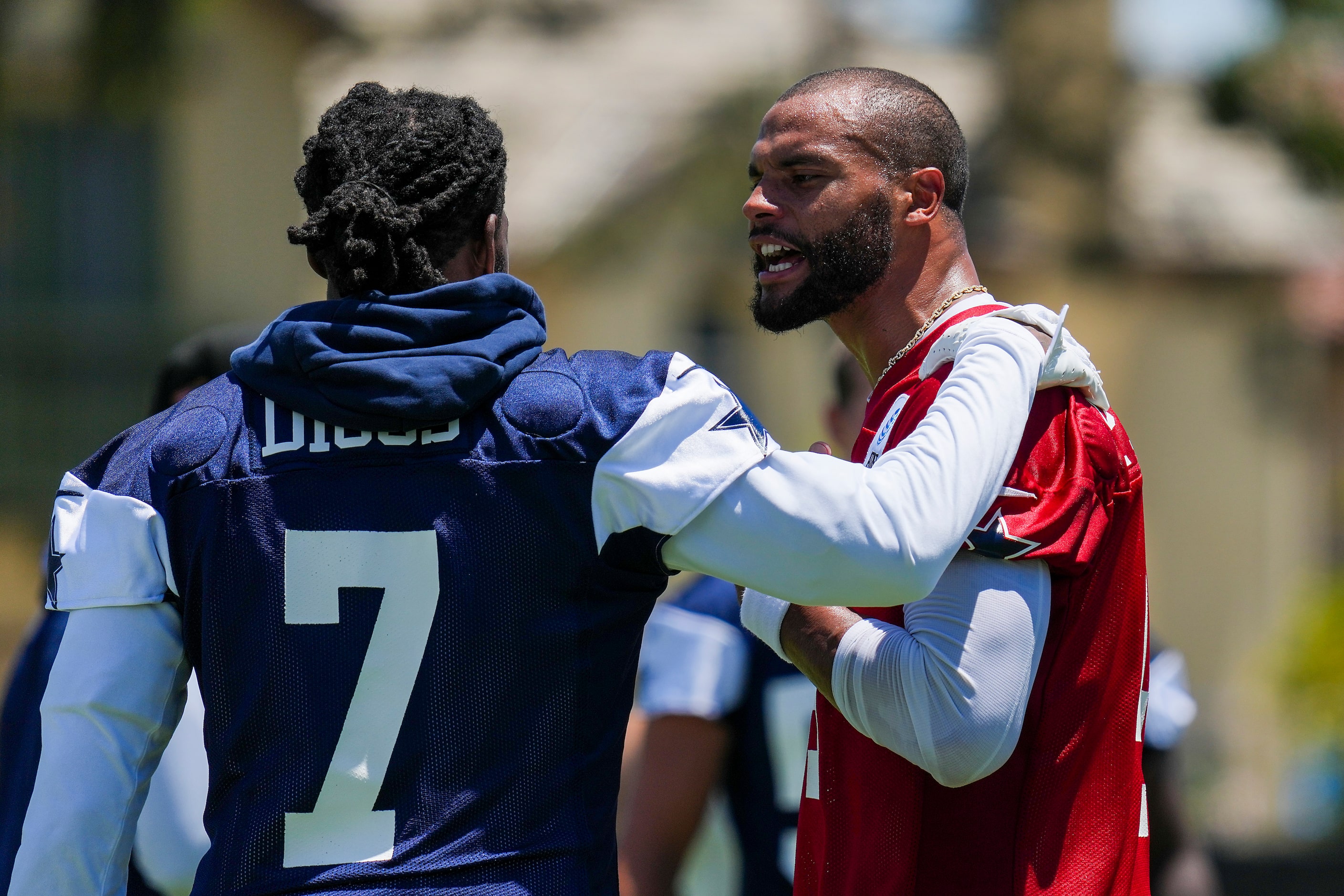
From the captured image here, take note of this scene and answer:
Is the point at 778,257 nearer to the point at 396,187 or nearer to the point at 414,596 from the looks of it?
the point at 396,187

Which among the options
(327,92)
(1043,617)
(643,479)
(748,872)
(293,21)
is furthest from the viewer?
(327,92)

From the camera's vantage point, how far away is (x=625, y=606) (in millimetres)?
2139

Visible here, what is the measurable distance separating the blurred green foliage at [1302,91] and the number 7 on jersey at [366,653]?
1122 centimetres

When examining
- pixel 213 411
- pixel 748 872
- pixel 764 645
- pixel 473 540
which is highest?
pixel 213 411

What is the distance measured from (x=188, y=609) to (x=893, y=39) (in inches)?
697

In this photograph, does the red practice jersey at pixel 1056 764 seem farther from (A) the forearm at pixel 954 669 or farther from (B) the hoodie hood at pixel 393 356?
(B) the hoodie hood at pixel 393 356

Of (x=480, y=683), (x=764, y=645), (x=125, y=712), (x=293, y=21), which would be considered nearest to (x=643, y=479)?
(x=480, y=683)

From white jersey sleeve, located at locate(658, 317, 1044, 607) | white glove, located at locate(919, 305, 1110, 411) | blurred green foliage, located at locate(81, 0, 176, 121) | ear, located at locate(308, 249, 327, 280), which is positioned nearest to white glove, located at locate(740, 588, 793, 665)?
white jersey sleeve, located at locate(658, 317, 1044, 607)

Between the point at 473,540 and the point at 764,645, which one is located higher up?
the point at 473,540

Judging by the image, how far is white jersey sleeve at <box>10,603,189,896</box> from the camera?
209 cm

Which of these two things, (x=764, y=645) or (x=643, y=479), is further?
(x=764, y=645)

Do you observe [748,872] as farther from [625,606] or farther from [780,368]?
[780,368]

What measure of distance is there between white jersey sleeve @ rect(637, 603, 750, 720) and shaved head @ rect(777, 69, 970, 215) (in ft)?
3.61

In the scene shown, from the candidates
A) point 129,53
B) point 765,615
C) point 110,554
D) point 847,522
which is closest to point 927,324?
point 765,615
